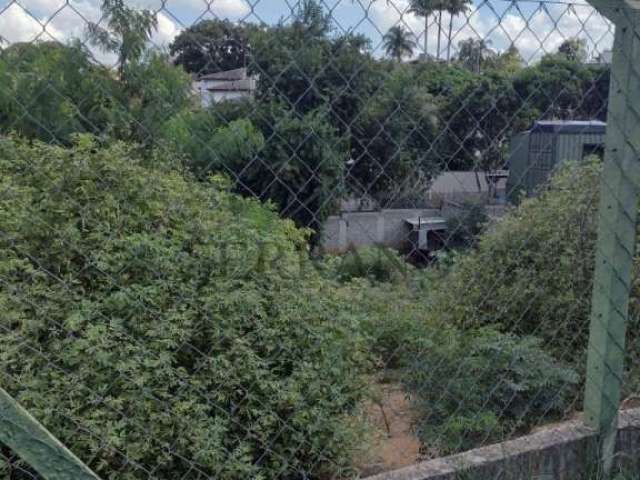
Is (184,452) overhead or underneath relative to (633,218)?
underneath

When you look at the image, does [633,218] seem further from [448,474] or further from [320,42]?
[320,42]

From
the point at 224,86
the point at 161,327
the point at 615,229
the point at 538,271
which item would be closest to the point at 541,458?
the point at 615,229

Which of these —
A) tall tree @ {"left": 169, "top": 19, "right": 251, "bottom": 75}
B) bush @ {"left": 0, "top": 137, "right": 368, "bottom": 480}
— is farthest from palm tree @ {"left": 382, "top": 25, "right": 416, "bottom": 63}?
bush @ {"left": 0, "top": 137, "right": 368, "bottom": 480}

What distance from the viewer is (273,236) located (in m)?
2.78

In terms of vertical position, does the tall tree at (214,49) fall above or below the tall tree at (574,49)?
below

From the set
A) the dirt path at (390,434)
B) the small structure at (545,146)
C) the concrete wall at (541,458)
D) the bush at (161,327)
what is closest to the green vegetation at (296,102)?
the small structure at (545,146)

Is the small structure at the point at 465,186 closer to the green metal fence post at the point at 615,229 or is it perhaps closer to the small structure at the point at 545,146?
the small structure at the point at 545,146

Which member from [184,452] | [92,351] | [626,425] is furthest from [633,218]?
[92,351]

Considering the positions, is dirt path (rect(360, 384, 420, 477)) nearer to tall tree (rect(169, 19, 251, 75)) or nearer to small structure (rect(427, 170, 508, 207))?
small structure (rect(427, 170, 508, 207))

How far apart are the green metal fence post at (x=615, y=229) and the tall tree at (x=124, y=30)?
134 centimetres

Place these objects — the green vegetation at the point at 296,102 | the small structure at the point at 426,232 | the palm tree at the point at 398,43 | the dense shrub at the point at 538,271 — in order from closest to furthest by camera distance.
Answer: the green vegetation at the point at 296,102 → the palm tree at the point at 398,43 → the small structure at the point at 426,232 → the dense shrub at the point at 538,271

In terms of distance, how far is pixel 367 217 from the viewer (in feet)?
7.01

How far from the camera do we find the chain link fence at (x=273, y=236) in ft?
5.61

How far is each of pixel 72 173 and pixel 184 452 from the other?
1.11 metres
